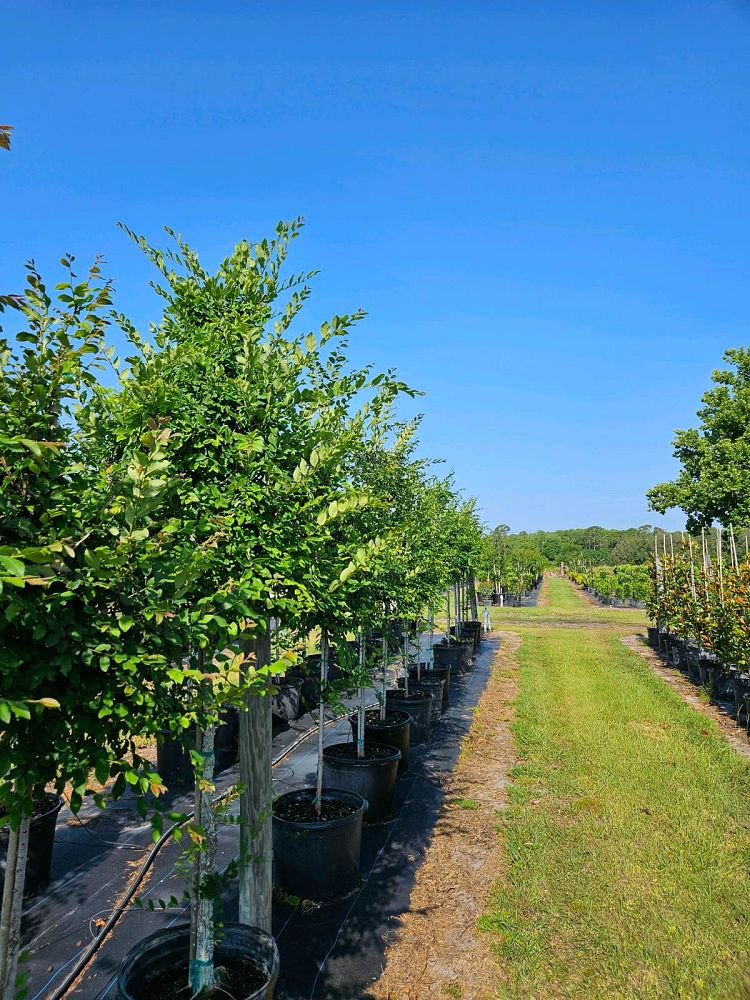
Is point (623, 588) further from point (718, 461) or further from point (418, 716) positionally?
point (418, 716)

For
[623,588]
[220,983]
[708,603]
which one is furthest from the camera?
[623,588]

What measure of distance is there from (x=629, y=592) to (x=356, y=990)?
40937 millimetres

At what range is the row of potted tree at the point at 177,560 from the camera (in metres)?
1.82

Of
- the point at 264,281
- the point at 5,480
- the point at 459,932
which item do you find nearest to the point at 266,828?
the point at 459,932

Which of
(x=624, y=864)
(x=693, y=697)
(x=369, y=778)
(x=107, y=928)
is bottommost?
(x=693, y=697)

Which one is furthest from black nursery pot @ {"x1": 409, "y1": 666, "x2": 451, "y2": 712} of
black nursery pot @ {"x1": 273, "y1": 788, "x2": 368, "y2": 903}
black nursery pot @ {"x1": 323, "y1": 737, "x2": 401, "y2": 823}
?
black nursery pot @ {"x1": 273, "y1": 788, "x2": 368, "y2": 903}

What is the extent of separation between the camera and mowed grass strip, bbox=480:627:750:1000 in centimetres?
397

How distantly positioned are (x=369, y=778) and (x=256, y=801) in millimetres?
2522

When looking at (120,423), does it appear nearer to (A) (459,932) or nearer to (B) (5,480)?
(B) (5,480)

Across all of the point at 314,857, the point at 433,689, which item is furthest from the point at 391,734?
the point at 433,689

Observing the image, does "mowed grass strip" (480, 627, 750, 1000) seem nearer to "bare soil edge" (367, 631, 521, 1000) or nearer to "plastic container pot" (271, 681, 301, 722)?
"bare soil edge" (367, 631, 521, 1000)

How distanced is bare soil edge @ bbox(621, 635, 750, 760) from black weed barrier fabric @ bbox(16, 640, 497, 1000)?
548 cm

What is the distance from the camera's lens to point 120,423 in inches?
108

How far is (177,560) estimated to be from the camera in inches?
86.7
